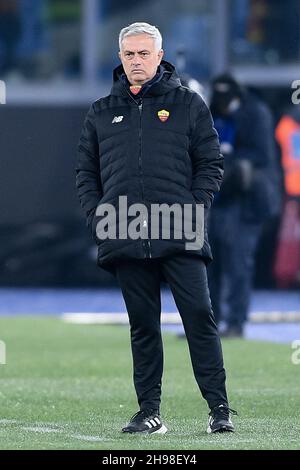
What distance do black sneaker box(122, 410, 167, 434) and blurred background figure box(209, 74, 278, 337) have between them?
19.6 ft

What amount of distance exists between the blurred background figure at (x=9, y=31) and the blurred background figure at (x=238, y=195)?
6.22 m

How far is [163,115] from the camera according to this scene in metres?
8.40

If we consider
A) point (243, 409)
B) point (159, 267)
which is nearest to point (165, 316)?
point (243, 409)

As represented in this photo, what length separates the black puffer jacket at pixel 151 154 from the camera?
8.34 meters

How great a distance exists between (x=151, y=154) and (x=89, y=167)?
39 centimetres

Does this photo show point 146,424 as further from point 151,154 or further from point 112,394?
point 112,394

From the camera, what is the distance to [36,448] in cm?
790

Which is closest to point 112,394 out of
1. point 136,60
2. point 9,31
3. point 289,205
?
point 136,60

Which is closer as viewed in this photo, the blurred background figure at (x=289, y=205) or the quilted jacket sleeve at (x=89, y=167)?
the quilted jacket sleeve at (x=89, y=167)

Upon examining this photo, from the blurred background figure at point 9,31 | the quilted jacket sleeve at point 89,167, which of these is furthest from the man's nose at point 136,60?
the blurred background figure at point 9,31

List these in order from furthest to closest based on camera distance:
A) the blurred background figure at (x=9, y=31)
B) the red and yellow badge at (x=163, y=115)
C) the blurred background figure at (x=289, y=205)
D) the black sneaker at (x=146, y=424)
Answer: the blurred background figure at (x=9, y=31) < the blurred background figure at (x=289, y=205) < the black sneaker at (x=146, y=424) < the red and yellow badge at (x=163, y=115)

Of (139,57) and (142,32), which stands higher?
(142,32)

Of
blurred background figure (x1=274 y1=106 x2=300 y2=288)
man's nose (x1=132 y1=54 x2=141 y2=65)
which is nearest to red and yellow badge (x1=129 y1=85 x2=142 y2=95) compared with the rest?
man's nose (x1=132 y1=54 x2=141 y2=65)

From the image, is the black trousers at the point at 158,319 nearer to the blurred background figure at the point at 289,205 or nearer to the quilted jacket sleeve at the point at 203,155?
the quilted jacket sleeve at the point at 203,155
